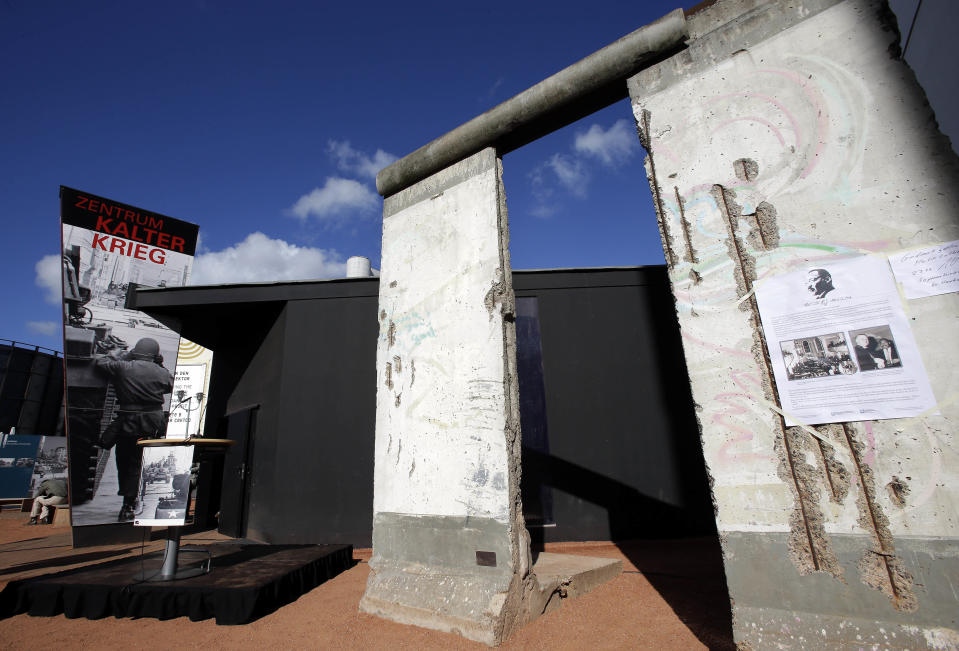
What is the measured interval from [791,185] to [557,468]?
205 inches

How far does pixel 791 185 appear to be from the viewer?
2479 millimetres

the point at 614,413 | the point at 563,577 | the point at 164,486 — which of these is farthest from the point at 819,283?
the point at 164,486

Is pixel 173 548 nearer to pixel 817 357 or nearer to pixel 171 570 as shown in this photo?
pixel 171 570

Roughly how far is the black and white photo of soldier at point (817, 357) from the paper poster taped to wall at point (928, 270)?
1.22ft

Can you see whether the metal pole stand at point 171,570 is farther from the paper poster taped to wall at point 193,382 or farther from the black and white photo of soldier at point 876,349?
the paper poster taped to wall at point 193,382

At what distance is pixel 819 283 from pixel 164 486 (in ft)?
17.2

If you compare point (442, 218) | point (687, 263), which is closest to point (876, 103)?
point (687, 263)

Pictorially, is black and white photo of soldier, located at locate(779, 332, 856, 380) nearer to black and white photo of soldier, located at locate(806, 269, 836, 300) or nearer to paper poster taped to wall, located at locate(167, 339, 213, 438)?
black and white photo of soldier, located at locate(806, 269, 836, 300)

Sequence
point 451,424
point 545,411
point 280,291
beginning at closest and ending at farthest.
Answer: point 451,424 < point 545,411 < point 280,291

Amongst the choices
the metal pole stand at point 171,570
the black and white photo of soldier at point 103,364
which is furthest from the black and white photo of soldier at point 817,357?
the black and white photo of soldier at point 103,364

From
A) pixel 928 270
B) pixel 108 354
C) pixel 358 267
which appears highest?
pixel 358 267

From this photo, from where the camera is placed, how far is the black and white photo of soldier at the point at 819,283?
227 centimetres

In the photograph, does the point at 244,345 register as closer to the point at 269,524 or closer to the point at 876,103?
the point at 269,524

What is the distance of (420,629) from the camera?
312 centimetres
